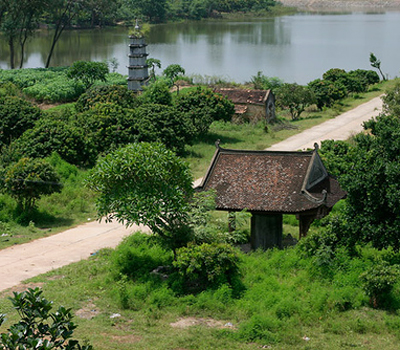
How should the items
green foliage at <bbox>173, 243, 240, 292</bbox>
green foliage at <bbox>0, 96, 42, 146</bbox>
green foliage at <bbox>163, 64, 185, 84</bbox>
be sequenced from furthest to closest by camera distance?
green foliage at <bbox>163, 64, 185, 84</bbox> → green foliage at <bbox>0, 96, 42, 146</bbox> → green foliage at <bbox>173, 243, 240, 292</bbox>

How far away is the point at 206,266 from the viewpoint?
17.8 meters

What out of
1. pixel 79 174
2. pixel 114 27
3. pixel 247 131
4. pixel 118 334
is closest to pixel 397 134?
pixel 118 334

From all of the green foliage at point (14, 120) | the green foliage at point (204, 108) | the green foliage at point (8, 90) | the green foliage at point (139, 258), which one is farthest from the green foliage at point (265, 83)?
the green foliage at point (139, 258)

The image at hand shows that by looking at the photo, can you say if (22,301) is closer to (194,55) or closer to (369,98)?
(369,98)

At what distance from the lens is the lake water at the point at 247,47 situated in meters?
72.5

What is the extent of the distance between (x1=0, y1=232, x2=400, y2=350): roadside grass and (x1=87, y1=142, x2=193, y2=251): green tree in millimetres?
1356

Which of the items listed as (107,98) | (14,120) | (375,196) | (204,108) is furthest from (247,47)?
(375,196)

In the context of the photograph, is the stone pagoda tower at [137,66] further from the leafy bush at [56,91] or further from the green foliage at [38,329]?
the green foliage at [38,329]

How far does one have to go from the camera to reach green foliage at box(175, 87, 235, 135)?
38.2 m

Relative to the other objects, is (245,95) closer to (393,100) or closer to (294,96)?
(294,96)

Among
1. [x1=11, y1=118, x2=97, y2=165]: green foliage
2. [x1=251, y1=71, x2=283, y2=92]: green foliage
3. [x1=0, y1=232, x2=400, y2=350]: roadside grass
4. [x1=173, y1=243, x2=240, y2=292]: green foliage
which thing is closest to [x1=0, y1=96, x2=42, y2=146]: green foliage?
[x1=11, y1=118, x2=97, y2=165]: green foliage

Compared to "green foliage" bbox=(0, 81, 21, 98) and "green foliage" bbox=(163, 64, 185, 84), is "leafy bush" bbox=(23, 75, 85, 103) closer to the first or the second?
"green foliage" bbox=(0, 81, 21, 98)

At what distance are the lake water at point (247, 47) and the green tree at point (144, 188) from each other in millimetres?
46803

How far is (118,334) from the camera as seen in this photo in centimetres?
1527
